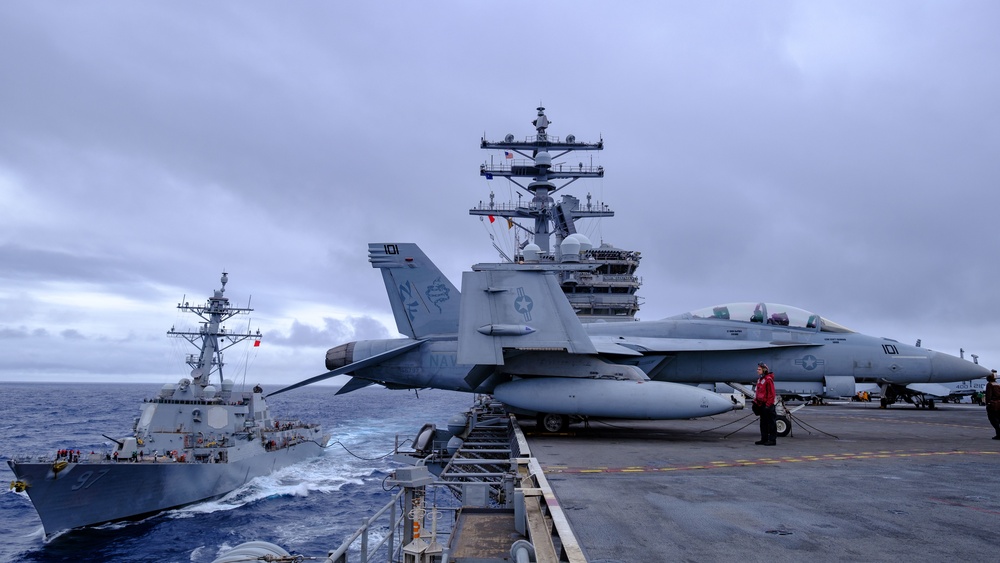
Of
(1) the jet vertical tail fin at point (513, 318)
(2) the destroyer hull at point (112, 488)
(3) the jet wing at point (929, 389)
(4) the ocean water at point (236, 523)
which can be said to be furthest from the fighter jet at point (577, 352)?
(3) the jet wing at point (929, 389)

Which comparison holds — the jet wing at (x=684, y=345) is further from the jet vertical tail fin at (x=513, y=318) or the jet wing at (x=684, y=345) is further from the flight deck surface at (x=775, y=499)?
the flight deck surface at (x=775, y=499)

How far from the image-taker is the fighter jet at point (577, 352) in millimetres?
12602

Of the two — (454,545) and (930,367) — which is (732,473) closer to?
(454,545)

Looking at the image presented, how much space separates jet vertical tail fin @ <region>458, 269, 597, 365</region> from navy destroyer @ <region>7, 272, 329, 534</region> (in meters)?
16.1

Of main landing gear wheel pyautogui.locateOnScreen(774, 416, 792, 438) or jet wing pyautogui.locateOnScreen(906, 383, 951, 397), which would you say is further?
jet wing pyautogui.locateOnScreen(906, 383, 951, 397)

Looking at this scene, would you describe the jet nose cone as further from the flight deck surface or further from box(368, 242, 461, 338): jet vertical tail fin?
box(368, 242, 461, 338): jet vertical tail fin

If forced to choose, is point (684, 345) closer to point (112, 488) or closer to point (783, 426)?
point (783, 426)

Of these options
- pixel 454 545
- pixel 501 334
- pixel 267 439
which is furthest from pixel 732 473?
pixel 267 439

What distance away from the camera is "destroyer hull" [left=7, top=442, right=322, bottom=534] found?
63.8ft

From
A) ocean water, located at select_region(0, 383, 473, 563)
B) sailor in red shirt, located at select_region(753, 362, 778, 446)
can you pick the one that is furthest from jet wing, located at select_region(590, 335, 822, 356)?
ocean water, located at select_region(0, 383, 473, 563)

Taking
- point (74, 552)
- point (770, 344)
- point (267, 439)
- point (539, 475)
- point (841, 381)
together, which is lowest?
point (74, 552)

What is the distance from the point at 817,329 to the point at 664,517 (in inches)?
414

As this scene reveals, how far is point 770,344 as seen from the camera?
1388cm

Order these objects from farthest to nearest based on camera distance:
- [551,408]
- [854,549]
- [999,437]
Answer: [999,437] < [551,408] < [854,549]
